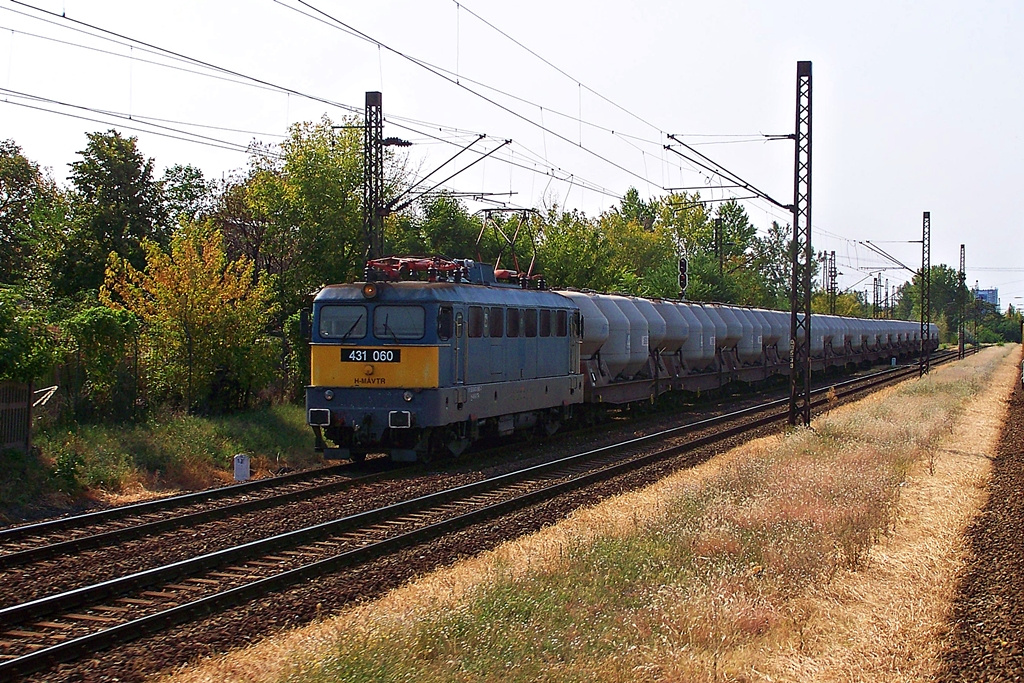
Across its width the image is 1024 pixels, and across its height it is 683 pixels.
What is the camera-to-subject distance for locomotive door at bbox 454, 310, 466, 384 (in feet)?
56.2

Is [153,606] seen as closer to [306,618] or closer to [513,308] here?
[306,618]

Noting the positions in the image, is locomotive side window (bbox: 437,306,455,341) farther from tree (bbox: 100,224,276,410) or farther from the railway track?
tree (bbox: 100,224,276,410)

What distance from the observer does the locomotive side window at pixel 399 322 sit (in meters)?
16.6

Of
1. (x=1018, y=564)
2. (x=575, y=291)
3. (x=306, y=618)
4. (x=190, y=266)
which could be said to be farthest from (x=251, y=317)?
(x=1018, y=564)

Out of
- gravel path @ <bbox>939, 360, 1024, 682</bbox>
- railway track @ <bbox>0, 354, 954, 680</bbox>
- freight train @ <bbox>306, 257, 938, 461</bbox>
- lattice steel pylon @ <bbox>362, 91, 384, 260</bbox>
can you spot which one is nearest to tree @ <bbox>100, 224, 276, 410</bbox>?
freight train @ <bbox>306, 257, 938, 461</bbox>

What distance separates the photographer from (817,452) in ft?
62.4

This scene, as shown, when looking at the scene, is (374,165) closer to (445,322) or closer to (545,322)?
(545,322)

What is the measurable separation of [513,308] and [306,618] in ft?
36.6

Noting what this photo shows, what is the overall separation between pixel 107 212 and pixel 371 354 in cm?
2359

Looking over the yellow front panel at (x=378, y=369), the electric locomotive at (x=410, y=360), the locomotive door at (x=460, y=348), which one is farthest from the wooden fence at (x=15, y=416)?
the locomotive door at (x=460, y=348)

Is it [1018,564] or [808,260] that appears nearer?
[1018,564]

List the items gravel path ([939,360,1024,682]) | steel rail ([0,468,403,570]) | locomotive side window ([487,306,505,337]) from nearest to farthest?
gravel path ([939,360,1024,682]) < steel rail ([0,468,403,570]) < locomotive side window ([487,306,505,337])

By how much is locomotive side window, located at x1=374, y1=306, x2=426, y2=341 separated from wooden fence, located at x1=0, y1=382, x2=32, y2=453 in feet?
17.7

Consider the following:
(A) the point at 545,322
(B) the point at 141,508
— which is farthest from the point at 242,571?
(A) the point at 545,322
